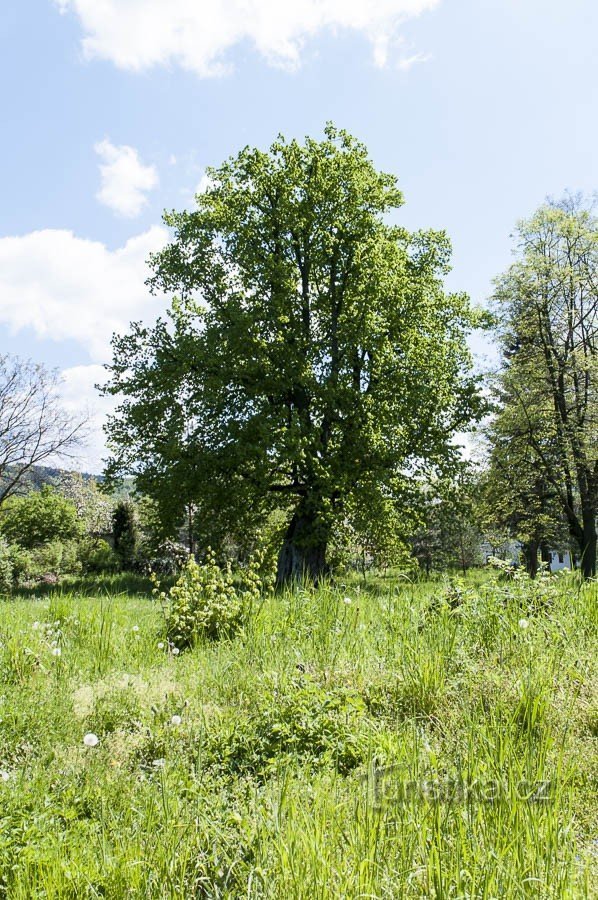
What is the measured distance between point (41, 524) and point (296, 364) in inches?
864

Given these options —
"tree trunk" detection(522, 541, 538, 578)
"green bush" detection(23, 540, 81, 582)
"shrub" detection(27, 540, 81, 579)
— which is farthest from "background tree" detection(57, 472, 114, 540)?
"tree trunk" detection(522, 541, 538, 578)

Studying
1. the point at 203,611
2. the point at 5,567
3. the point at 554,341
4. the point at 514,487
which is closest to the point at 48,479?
the point at 5,567

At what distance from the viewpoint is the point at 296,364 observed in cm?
1562

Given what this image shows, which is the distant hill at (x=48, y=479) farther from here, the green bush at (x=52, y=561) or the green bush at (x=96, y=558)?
the green bush at (x=52, y=561)

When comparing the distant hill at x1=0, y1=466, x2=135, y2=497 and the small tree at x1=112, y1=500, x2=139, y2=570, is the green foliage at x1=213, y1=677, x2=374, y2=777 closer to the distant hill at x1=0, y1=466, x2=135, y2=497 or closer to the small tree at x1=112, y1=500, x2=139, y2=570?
the distant hill at x1=0, y1=466, x2=135, y2=497

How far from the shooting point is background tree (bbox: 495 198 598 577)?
19922 mm

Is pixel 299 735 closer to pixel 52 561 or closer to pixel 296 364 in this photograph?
pixel 296 364

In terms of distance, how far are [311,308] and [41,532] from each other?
21.9 metres

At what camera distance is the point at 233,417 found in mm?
16297

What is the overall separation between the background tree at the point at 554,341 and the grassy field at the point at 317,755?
1552 centimetres

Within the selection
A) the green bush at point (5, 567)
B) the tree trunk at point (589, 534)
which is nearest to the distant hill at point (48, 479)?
the green bush at point (5, 567)

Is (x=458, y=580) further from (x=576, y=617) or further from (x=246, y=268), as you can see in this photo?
(x=246, y=268)

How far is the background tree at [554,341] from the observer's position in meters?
19.9

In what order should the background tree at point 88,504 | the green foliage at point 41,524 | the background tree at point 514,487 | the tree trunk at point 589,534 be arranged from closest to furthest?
1. the tree trunk at point 589,534
2. the background tree at point 514,487
3. the green foliage at point 41,524
4. the background tree at point 88,504
